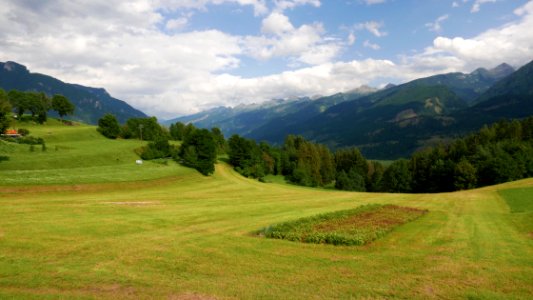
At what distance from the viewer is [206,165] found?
94.8 metres

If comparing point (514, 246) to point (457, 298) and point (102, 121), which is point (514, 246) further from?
point (102, 121)

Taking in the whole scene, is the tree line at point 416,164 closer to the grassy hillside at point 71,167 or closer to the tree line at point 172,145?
the tree line at point 172,145

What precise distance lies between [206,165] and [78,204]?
54525 mm

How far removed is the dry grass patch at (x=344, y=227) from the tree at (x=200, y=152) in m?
61.1

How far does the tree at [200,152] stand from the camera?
312ft

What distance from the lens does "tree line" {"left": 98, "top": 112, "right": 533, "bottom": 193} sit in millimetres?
103375

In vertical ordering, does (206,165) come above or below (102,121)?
below

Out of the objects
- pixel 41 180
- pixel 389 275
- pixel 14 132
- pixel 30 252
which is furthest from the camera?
pixel 14 132

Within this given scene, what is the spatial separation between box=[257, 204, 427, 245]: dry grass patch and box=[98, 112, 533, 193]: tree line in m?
63.2

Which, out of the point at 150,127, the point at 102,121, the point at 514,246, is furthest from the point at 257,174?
the point at 514,246

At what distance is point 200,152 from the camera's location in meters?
99.2

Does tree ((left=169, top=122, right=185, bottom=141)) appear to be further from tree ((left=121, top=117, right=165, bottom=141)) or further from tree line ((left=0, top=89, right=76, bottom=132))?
tree line ((left=0, top=89, right=76, bottom=132))

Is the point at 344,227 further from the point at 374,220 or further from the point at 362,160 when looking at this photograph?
the point at 362,160

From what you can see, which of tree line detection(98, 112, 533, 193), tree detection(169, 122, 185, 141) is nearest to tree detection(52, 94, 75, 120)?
tree line detection(98, 112, 533, 193)
